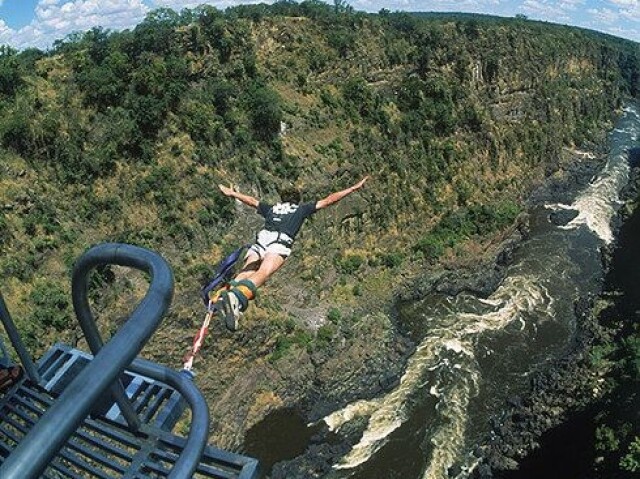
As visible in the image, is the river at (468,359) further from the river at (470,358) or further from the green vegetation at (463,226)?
the green vegetation at (463,226)

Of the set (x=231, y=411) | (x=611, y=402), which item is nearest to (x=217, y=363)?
(x=231, y=411)

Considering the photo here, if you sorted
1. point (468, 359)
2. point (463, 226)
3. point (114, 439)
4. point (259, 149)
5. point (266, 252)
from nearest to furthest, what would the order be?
point (114, 439) → point (266, 252) → point (468, 359) → point (259, 149) → point (463, 226)

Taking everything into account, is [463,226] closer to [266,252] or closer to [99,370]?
[266,252]

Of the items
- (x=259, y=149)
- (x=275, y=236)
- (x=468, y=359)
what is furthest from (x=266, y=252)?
(x=259, y=149)

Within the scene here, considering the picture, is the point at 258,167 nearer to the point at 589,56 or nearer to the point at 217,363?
the point at 217,363

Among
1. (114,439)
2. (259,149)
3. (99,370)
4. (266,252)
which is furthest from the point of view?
(259,149)

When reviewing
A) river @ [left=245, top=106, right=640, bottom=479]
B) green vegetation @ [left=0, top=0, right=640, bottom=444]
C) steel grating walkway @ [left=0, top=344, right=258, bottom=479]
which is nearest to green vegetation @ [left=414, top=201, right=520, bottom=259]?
green vegetation @ [left=0, top=0, right=640, bottom=444]

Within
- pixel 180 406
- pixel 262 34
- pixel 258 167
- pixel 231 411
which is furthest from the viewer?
pixel 262 34

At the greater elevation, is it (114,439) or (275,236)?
(114,439)

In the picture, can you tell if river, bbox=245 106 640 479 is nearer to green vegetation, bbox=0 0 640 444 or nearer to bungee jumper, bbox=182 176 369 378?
green vegetation, bbox=0 0 640 444
